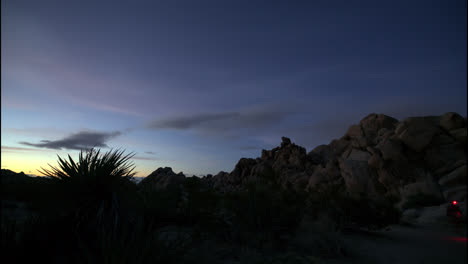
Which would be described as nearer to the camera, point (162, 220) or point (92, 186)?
point (92, 186)

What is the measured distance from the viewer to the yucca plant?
5.49 meters

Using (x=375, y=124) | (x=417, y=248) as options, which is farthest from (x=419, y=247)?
(x=375, y=124)

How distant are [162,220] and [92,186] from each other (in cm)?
528

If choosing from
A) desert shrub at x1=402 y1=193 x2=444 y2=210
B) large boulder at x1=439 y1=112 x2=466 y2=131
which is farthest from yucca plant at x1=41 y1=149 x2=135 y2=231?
large boulder at x1=439 y1=112 x2=466 y2=131

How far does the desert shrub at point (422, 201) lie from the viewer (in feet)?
48.9

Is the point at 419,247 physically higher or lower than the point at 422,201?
higher

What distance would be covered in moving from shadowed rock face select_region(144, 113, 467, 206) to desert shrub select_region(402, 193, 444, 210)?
1.26ft

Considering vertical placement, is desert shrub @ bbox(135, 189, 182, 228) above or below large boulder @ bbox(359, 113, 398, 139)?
below

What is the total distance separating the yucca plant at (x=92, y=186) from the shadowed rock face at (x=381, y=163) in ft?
8.55

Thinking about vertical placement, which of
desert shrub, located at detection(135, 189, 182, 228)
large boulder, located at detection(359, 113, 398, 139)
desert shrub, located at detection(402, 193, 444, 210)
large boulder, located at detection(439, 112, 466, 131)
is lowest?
desert shrub, located at detection(402, 193, 444, 210)

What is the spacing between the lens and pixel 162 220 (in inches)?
410

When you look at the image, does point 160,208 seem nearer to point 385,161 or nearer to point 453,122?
point 453,122

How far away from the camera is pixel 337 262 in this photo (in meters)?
6.20

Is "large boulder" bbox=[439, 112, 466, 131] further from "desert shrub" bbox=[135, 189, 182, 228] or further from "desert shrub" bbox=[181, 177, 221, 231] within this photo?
"desert shrub" bbox=[135, 189, 182, 228]
